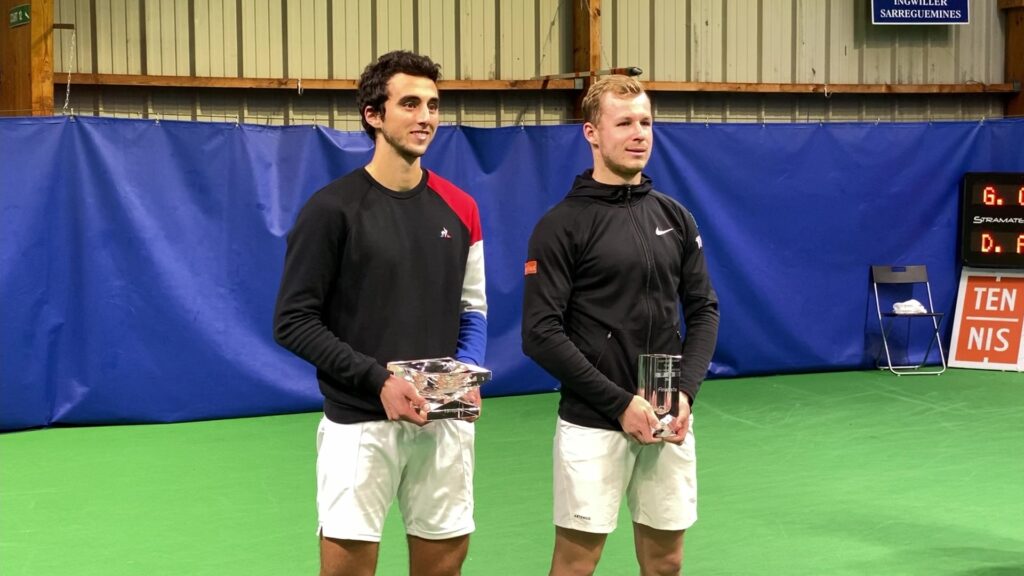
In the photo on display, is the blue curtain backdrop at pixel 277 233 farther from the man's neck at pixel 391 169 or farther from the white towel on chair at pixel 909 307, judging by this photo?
the man's neck at pixel 391 169

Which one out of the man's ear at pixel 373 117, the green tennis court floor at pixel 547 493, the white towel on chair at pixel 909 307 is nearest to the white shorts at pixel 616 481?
the man's ear at pixel 373 117

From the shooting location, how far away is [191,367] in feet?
25.2

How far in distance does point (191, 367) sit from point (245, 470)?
5.07 ft

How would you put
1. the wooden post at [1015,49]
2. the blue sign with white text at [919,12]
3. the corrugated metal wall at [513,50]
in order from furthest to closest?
the wooden post at [1015,49], the blue sign with white text at [919,12], the corrugated metal wall at [513,50]

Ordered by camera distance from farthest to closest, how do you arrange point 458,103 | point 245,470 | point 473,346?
point 458,103 → point 245,470 → point 473,346

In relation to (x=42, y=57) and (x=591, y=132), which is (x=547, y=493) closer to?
(x=591, y=132)

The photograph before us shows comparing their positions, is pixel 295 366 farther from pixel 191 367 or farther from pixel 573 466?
pixel 573 466

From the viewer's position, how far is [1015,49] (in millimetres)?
11414

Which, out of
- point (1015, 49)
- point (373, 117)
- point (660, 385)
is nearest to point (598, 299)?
point (660, 385)

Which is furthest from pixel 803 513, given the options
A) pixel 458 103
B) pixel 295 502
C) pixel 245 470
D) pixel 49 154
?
pixel 458 103

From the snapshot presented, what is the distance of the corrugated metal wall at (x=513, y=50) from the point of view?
902cm

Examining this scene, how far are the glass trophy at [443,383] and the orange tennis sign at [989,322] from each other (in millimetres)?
7627

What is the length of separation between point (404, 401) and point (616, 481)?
71cm

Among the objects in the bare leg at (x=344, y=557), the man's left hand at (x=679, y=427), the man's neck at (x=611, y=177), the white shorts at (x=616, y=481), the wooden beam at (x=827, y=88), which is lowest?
the bare leg at (x=344, y=557)
